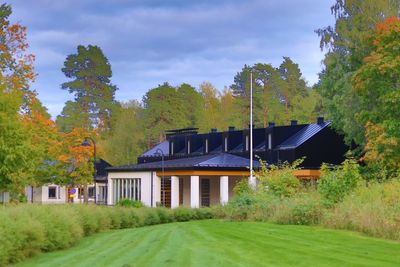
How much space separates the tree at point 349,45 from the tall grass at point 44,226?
1803 centimetres

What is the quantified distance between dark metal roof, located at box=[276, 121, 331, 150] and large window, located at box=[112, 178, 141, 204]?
11.0 metres

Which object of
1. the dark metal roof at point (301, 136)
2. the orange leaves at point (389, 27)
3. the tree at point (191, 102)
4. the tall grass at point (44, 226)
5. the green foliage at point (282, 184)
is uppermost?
the tree at point (191, 102)

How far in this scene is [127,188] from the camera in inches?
1794

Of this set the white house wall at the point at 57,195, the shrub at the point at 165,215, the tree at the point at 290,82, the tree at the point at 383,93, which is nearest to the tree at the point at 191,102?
the tree at the point at 290,82

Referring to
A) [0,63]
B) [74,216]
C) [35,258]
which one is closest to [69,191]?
[0,63]

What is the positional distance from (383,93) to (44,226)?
22.9 meters

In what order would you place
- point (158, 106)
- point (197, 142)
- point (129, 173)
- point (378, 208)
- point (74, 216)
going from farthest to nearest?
point (158, 106) → point (197, 142) → point (129, 173) → point (74, 216) → point (378, 208)

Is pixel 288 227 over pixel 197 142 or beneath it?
beneath

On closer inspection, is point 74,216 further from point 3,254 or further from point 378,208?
point 378,208

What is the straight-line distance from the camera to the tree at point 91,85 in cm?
8331

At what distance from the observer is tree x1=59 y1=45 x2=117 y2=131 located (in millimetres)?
83312

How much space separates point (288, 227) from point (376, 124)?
1474cm

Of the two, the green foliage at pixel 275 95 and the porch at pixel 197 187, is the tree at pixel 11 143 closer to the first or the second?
the porch at pixel 197 187

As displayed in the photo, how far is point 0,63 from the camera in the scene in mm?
34406
